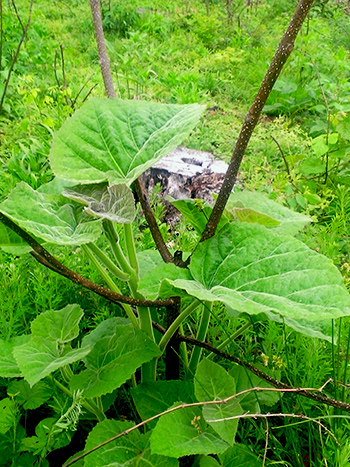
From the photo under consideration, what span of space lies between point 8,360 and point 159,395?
1.19 feet

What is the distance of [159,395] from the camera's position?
1.02m

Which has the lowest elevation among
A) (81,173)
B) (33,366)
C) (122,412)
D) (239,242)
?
(122,412)

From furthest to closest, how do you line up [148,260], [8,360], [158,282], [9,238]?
[148,260], [8,360], [9,238], [158,282]

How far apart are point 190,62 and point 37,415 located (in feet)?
19.4

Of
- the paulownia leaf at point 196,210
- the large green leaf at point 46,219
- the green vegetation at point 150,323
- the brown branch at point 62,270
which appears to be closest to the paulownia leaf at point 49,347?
the green vegetation at point 150,323

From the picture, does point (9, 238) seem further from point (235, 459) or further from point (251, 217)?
point (235, 459)

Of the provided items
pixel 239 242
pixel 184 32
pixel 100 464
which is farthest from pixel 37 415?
pixel 184 32

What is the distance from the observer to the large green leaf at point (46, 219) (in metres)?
0.73

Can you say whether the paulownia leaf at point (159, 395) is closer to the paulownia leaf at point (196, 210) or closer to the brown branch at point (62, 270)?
the brown branch at point (62, 270)

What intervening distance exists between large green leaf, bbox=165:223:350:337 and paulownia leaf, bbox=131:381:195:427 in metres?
0.28

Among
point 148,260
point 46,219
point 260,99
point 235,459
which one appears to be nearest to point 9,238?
point 46,219

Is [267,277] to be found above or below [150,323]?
above

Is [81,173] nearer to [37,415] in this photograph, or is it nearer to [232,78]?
[37,415]

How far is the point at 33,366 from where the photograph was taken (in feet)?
2.80
